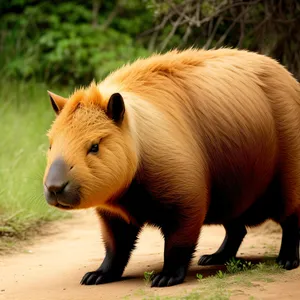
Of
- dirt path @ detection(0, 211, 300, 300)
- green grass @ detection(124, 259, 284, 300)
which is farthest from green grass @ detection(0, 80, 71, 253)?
green grass @ detection(124, 259, 284, 300)

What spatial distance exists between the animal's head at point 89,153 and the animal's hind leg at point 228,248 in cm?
152

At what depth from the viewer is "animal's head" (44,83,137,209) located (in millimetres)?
5078

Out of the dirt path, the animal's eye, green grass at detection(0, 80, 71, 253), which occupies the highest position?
the animal's eye

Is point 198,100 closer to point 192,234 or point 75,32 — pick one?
point 192,234

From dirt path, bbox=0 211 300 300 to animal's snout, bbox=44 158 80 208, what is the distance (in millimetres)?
703

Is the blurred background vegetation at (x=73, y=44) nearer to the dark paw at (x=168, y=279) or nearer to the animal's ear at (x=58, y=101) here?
the animal's ear at (x=58, y=101)

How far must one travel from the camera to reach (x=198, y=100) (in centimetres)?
591

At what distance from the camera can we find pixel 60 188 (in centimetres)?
502

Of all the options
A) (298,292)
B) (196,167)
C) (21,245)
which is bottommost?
(21,245)

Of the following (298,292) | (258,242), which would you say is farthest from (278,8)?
(298,292)

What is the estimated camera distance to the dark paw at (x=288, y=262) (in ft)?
20.1

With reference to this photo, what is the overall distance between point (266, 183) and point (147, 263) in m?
1.21

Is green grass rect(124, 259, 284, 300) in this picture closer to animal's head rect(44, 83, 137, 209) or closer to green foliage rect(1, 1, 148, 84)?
animal's head rect(44, 83, 137, 209)

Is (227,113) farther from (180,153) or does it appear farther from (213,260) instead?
(213,260)
